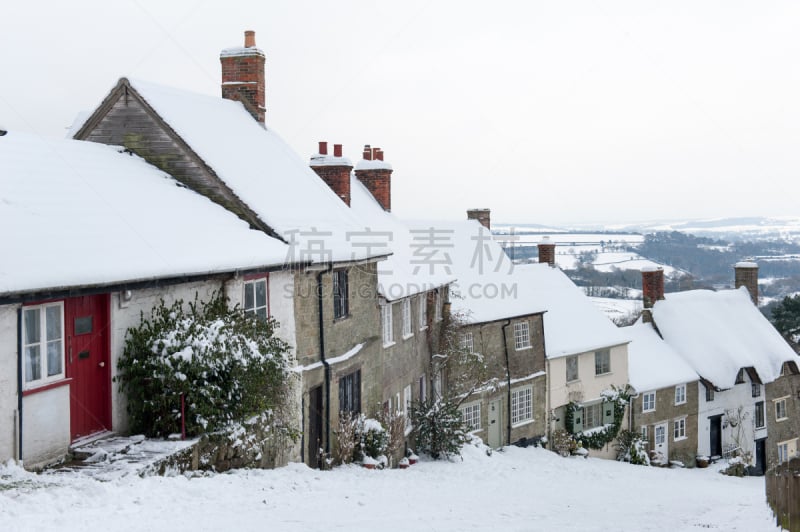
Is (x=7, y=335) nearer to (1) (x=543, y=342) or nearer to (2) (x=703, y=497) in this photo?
(2) (x=703, y=497)

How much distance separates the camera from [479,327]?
27359 millimetres

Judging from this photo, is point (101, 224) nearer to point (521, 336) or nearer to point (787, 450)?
point (521, 336)

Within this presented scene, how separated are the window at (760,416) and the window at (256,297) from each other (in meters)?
32.2

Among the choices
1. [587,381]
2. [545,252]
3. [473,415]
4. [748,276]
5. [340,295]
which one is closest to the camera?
[340,295]

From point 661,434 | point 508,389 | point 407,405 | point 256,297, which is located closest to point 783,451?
point 661,434

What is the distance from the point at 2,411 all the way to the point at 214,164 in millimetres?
7922

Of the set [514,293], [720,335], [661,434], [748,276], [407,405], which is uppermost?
[748,276]

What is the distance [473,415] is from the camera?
89.5 feet

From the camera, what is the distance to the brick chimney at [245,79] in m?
20.8

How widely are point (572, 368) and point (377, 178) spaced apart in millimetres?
11963

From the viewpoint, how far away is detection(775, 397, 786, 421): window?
3884cm

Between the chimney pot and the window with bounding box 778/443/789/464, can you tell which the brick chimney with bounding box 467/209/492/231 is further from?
the window with bounding box 778/443/789/464

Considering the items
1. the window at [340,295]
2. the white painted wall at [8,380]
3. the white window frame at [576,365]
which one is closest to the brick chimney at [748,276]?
the white window frame at [576,365]

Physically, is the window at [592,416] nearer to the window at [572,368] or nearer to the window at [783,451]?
the window at [572,368]
